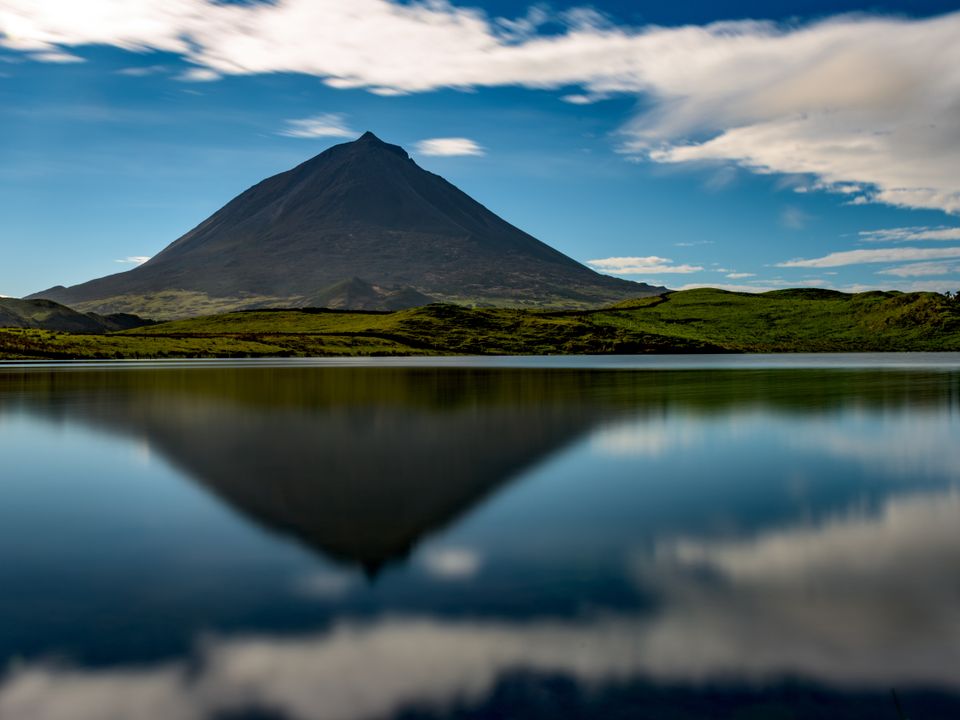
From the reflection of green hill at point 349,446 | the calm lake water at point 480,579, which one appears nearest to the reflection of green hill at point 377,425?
the reflection of green hill at point 349,446

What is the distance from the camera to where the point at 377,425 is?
117 ft

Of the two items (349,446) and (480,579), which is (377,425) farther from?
(480,579)

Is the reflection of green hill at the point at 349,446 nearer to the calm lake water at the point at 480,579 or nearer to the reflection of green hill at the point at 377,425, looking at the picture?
the reflection of green hill at the point at 377,425

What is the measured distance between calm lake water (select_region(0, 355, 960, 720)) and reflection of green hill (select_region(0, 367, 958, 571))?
0.20m

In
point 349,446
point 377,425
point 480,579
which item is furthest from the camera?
point 377,425

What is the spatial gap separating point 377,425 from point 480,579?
2352 centimetres

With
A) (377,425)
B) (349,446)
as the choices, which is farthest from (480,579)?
(377,425)

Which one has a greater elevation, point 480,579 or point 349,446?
point 480,579

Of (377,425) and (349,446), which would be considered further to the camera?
(377,425)

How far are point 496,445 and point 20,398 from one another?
40.2 m

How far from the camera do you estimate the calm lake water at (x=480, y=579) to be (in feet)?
28.3

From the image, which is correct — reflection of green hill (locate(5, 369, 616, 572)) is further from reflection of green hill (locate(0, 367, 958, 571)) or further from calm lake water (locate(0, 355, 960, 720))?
calm lake water (locate(0, 355, 960, 720))

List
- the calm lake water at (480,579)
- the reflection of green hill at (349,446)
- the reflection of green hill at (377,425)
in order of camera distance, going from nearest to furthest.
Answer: the calm lake water at (480,579), the reflection of green hill at (349,446), the reflection of green hill at (377,425)

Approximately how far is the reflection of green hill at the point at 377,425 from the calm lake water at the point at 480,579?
0.20 metres
